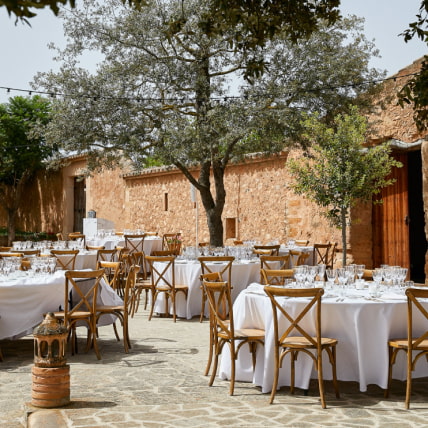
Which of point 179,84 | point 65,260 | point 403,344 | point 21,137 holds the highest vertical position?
point 21,137

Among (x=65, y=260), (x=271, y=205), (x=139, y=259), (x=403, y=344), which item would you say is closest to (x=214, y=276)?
(x=403, y=344)

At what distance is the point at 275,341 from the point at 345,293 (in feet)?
3.17

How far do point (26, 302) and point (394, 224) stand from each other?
776 cm

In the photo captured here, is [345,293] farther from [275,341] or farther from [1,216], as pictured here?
[1,216]

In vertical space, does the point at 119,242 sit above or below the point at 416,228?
below

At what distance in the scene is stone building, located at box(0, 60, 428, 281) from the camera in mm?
11609

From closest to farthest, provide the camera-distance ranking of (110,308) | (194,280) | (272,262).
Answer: (110,308) → (194,280) → (272,262)

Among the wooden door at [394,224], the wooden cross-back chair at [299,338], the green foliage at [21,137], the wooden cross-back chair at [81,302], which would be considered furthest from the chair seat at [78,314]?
the green foliage at [21,137]

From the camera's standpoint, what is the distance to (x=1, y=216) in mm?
31281

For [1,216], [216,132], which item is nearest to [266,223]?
[216,132]

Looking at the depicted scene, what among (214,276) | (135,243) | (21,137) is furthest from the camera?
(21,137)

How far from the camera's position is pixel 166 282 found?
8.80 m

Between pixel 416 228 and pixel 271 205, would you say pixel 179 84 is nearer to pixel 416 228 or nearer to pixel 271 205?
pixel 271 205

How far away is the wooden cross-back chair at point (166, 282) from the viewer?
8.64m
